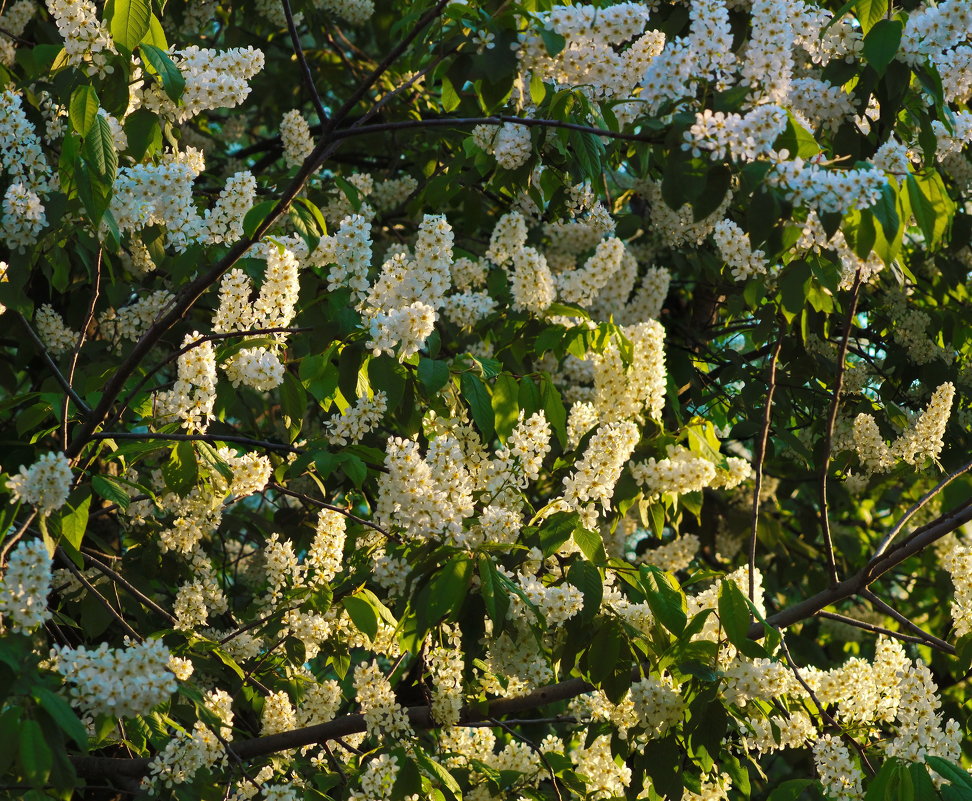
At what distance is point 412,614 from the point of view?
286 centimetres

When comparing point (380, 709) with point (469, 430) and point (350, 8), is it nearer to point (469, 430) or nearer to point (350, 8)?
point (469, 430)

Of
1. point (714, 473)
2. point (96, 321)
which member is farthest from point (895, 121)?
point (96, 321)

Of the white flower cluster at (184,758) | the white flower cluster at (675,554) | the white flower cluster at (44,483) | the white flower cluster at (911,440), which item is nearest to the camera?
the white flower cluster at (44,483)

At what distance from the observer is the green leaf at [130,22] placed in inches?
102

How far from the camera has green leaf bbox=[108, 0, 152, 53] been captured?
2596mm

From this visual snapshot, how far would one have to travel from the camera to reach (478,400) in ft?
10.1

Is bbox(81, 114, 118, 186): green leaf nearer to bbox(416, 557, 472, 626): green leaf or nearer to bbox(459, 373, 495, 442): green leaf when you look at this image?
bbox(459, 373, 495, 442): green leaf

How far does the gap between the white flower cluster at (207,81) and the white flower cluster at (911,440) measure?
7.96 ft

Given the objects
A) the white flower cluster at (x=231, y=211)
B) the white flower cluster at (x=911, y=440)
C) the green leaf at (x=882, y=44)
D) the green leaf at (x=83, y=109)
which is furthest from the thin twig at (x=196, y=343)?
the white flower cluster at (x=911, y=440)

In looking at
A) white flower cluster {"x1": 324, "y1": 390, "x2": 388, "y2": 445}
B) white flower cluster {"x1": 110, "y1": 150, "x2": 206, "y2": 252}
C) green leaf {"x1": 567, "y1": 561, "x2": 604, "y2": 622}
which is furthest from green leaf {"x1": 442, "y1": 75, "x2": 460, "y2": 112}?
green leaf {"x1": 567, "y1": 561, "x2": 604, "y2": 622}

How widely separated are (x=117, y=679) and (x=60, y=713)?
0.24 meters

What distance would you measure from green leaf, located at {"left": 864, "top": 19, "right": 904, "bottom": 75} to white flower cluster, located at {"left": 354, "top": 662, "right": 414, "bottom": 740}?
206 cm

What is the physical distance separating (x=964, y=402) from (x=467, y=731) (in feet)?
8.81

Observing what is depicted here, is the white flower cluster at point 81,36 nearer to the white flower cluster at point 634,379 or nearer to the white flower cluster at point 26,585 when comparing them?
the white flower cluster at point 26,585
